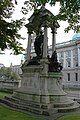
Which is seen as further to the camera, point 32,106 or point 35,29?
point 35,29

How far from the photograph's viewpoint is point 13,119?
12.9 m

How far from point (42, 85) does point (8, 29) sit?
4972mm

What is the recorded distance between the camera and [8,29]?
58.9 feet

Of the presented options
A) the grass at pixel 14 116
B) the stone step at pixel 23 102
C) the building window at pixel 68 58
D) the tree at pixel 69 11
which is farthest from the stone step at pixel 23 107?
the building window at pixel 68 58

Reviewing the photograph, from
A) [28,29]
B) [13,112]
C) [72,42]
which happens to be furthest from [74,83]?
[13,112]

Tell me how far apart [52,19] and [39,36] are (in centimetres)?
936

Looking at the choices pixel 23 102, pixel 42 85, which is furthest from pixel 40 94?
pixel 23 102

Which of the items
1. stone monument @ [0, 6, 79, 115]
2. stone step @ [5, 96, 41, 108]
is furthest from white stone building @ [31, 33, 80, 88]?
stone step @ [5, 96, 41, 108]

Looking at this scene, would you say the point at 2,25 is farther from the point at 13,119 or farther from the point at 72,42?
the point at 72,42

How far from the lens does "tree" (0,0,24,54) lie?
17750mm

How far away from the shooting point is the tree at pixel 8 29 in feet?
58.2

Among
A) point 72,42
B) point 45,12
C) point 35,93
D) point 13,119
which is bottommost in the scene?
point 13,119

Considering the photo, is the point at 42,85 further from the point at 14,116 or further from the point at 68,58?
the point at 68,58

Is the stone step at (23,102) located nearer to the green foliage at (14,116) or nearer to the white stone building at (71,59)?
the green foliage at (14,116)
